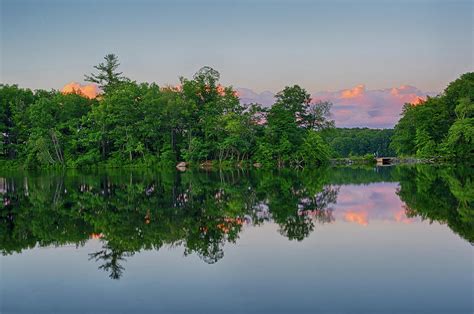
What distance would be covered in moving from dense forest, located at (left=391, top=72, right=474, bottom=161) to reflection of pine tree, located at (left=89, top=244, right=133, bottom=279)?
5389 cm

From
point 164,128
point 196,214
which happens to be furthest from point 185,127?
point 196,214

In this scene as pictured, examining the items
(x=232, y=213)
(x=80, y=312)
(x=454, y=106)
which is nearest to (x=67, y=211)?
(x=232, y=213)

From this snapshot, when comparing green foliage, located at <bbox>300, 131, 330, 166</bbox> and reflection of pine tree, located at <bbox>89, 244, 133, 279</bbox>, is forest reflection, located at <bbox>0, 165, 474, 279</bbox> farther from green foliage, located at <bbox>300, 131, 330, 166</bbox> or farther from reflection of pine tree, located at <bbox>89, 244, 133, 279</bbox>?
green foliage, located at <bbox>300, 131, 330, 166</bbox>

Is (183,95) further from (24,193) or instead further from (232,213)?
(232,213)

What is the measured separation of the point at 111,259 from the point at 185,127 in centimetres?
5354

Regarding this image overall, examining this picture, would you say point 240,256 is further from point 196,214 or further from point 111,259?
point 196,214

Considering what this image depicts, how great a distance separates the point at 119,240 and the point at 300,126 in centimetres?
5287

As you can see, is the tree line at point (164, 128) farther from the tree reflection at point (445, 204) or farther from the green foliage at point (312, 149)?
the tree reflection at point (445, 204)

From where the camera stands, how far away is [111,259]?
1096cm

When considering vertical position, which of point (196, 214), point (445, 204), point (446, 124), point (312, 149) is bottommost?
point (445, 204)

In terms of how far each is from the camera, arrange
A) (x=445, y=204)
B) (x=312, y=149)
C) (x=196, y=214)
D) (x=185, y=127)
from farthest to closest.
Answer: (x=185, y=127), (x=312, y=149), (x=445, y=204), (x=196, y=214)

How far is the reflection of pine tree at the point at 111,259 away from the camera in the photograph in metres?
9.93

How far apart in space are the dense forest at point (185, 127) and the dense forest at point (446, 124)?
0.44 feet

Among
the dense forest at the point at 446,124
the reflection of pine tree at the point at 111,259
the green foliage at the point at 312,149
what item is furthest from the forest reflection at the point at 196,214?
the dense forest at the point at 446,124
